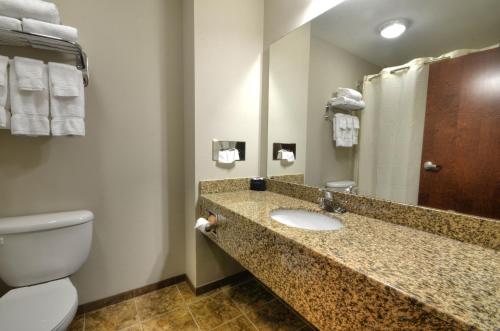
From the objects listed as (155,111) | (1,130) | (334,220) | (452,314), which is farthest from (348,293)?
(1,130)

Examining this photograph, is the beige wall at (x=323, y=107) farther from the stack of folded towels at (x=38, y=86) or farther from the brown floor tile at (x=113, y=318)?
the brown floor tile at (x=113, y=318)

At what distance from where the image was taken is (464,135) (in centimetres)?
83

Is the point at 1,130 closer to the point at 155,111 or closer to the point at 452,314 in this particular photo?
the point at 155,111

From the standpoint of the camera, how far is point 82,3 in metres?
1.36

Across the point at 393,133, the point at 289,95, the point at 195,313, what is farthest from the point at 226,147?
the point at 195,313

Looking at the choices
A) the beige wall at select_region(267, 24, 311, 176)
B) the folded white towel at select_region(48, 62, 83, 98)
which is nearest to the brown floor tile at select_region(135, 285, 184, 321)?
the beige wall at select_region(267, 24, 311, 176)

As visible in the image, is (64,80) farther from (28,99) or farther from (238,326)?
(238,326)

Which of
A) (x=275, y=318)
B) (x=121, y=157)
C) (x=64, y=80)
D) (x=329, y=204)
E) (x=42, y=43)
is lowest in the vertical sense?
(x=275, y=318)

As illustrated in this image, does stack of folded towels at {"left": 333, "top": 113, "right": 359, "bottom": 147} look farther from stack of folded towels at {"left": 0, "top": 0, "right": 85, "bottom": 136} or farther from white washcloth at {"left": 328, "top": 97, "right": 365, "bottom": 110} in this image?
stack of folded towels at {"left": 0, "top": 0, "right": 85, "bottom": 136}

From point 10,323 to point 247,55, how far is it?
6.39 feet

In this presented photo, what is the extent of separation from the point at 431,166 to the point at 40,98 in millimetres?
1858

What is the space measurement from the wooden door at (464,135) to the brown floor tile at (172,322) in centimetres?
147

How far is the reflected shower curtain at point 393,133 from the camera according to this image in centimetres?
96

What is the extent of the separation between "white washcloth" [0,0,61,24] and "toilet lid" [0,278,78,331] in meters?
1.32
